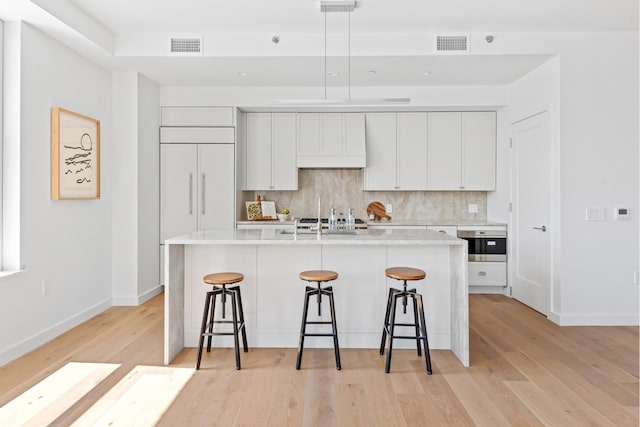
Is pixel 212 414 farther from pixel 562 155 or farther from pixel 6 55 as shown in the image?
pixel 562 155

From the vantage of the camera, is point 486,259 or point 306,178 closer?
point 486,259

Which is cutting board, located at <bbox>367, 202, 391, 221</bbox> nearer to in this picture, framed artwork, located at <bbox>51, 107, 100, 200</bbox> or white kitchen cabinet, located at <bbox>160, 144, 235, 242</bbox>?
white kitchen cabinet, located at <bbox>160, 144, 235, 242</bbox>

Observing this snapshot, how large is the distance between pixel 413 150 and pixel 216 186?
2631mm

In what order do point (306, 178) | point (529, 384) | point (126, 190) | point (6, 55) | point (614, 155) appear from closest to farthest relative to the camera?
point (529, 384), point (6, 55), point (614, 155), point (126, 190), point (306, 178)

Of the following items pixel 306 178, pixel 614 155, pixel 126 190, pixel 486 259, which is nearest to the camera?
pixel 614 155

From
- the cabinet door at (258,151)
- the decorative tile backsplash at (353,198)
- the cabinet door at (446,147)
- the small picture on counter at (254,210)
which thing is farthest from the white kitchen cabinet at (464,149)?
the small picture on counter at (254,210)

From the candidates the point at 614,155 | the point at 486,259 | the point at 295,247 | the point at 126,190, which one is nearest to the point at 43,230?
the point at 126,190

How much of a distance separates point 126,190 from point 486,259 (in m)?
4.36

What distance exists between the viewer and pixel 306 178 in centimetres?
566

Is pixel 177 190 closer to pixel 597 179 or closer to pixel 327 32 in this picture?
pixel 327 32

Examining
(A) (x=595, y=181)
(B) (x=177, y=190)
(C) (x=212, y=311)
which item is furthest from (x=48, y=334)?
(A) (x=595, y=181)

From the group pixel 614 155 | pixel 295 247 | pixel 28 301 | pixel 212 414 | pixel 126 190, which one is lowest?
pixel 212 414

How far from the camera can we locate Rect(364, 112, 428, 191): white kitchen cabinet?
5305mm

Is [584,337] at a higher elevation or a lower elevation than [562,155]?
lower
